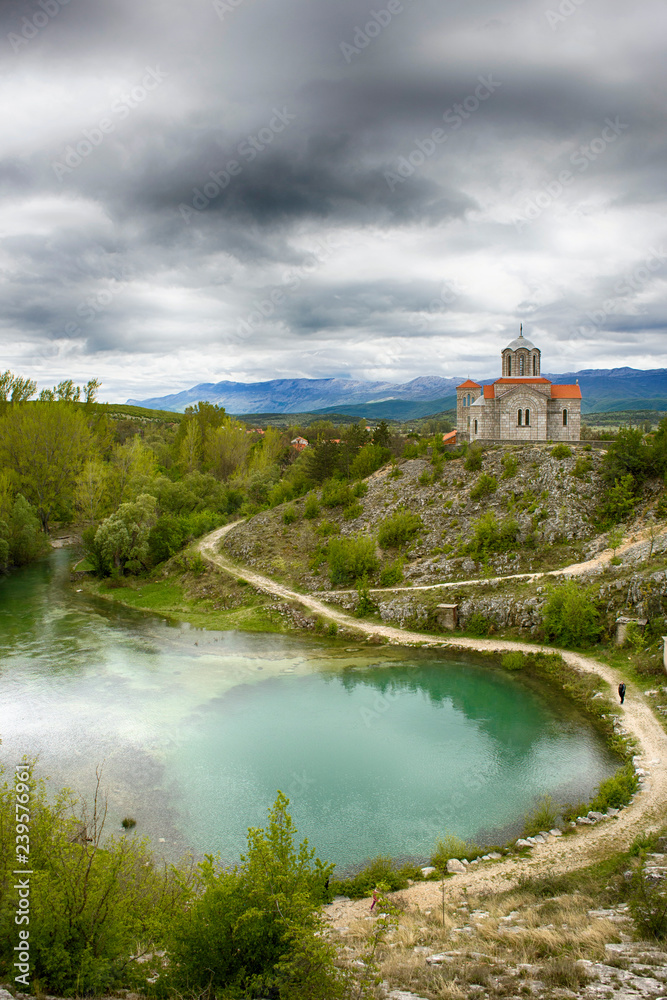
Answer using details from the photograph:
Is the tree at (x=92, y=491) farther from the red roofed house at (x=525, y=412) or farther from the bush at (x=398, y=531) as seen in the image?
the red roofed house at (x=525, y=412)

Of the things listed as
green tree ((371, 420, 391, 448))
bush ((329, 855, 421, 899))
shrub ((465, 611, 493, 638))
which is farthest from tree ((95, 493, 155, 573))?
bush ((329, 855, 421, 899))

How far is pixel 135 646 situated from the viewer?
103 feet

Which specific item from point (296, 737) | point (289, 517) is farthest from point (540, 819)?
point (289, 517)

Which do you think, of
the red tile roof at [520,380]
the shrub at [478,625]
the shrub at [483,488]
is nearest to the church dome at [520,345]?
the red tile roof at [520,380]

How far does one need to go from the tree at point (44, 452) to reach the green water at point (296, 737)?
91.3 ft

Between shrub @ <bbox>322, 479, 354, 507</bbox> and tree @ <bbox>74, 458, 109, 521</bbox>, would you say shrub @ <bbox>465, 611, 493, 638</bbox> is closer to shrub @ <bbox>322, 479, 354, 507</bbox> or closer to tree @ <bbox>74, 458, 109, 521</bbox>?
shrub @ <bbox>322, 479, 354, 507</bbox>

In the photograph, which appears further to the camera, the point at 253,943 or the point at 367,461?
the point at 367,461

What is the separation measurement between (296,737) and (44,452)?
46974 mm

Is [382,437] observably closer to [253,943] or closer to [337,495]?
[337,495]

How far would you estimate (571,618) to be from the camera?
27.5m

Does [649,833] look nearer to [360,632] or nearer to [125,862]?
[125,862]

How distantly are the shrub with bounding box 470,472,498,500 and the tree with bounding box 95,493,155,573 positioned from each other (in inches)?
1025

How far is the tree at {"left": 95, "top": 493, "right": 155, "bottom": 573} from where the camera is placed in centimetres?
4475

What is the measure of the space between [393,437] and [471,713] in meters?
34.4
